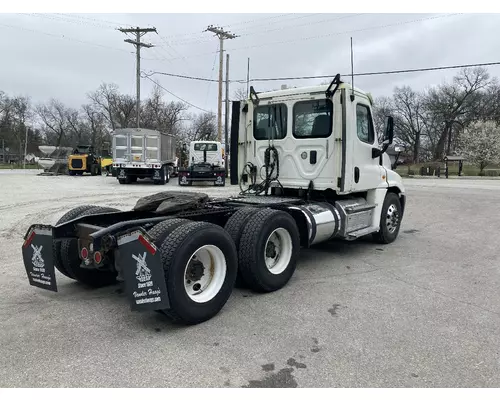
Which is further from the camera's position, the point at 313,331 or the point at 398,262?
the point at 398,262

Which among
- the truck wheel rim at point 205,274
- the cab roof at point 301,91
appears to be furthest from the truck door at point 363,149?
the truck wheel rim at point 205,274

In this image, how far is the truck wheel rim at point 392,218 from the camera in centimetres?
767

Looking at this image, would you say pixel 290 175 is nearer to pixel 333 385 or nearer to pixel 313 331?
pixel 313 331

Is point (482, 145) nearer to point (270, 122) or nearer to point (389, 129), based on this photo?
point (389, 129)

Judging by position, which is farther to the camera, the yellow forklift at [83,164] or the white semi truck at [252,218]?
the yellow forklift at [83,164]

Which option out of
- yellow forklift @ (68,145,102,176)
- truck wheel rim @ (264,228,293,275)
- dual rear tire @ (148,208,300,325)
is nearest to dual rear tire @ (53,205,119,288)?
dual rear tire @ (148,208,300,325)

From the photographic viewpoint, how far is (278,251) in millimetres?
5113

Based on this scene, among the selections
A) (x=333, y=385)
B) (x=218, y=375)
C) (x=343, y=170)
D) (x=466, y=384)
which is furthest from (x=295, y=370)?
(x=343, y=170)

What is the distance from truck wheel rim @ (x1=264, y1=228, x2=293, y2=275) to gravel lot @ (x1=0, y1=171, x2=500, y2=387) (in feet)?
0.97

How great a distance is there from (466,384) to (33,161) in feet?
278

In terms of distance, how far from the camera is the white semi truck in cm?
369

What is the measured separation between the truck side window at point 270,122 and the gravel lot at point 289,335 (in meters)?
2.24

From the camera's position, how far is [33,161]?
250 ft

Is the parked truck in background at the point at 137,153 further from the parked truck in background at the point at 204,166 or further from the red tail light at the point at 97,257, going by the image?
the red tail light at the point at 97,257
